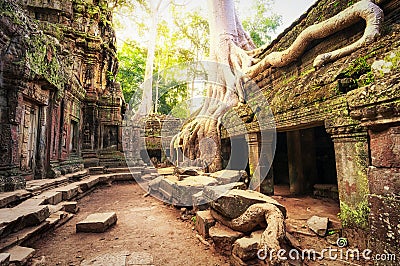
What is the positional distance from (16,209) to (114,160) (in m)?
7.79

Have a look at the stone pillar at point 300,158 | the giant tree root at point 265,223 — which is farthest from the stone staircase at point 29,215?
the stone pillar at point 300,158

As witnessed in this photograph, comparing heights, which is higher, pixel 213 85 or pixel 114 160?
pixel 213 85

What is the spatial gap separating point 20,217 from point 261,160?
4.49m

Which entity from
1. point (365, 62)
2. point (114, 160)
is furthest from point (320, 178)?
point (114, 160)

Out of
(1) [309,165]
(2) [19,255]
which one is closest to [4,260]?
(2) [19,255]

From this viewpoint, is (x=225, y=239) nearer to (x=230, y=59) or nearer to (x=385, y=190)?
(x=385, y=190)

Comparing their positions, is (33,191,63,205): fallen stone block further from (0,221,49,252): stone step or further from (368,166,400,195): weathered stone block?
(368,166,400,195): weathered stone block

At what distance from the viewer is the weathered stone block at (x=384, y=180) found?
1748 millimetres

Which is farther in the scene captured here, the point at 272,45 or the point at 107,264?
the point at 272,45

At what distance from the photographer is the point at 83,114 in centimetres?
1091

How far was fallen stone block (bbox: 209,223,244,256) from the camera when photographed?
287cm

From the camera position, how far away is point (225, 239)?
2.90m

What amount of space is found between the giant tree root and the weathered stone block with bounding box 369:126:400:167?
1.17 m

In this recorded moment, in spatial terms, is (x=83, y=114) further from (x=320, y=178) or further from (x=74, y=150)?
(x=320, y=178)
